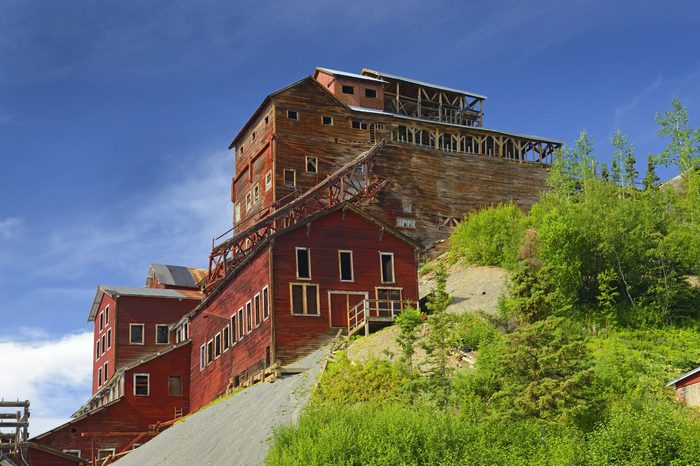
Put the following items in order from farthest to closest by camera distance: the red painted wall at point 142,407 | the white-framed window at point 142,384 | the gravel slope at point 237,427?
1. the white-framed window at point 142,384
2. the red painted wall at point 142,407
3. the gravel slope at point 237,427

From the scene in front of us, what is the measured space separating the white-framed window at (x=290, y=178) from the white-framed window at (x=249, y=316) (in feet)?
61.6

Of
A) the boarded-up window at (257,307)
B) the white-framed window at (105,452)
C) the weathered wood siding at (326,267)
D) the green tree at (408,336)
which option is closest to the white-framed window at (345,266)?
the weathered wood siding at (326,267)

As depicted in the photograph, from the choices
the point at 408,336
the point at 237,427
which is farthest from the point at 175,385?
the point at 408,336

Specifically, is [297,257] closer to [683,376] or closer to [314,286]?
[314,286]

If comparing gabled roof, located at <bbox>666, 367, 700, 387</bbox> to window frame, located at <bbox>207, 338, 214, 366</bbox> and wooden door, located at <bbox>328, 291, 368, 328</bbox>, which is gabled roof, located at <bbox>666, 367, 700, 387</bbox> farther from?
window frame, located at <bbox>207, 338, 214, 366</bbox>

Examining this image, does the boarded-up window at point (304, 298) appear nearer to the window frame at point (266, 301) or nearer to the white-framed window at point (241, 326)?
the window frame at point (266, 301)

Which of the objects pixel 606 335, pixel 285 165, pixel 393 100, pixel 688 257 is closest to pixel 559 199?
pixel 688 257

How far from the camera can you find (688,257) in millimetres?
48469

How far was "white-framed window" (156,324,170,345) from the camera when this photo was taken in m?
69.4

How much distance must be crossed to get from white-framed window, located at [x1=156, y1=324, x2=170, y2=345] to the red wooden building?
1837cm

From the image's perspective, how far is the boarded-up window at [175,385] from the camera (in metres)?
61.9

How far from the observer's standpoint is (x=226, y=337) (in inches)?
2094

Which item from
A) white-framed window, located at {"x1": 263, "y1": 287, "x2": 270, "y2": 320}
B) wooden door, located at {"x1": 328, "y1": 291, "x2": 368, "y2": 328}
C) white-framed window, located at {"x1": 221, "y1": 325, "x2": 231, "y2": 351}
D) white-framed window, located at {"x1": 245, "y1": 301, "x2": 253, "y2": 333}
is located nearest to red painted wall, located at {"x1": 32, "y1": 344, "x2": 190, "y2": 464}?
white-framed window, located at {"x1": 221, "y1": 325, "x2": 231, "y2": 351}

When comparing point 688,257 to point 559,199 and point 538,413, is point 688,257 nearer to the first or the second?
point 559,199
